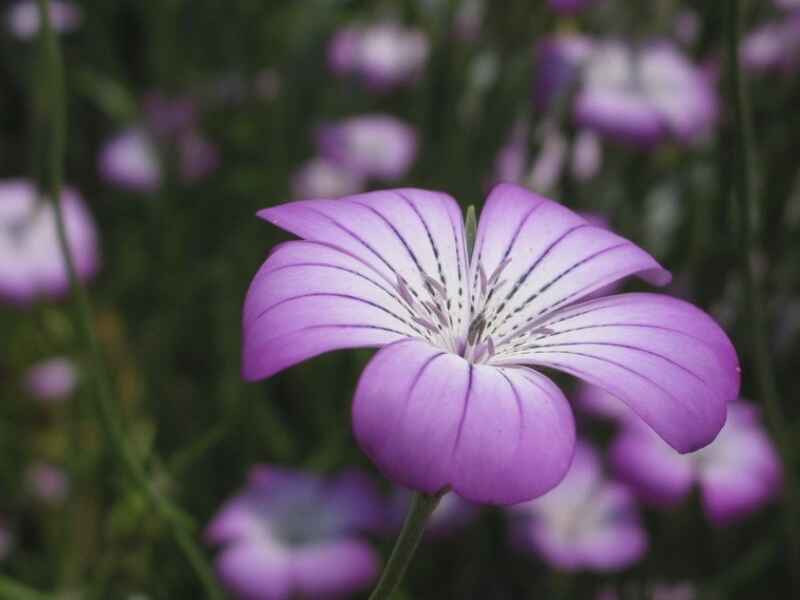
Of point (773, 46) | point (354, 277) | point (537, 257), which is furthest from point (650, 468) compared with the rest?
point (773, 46)

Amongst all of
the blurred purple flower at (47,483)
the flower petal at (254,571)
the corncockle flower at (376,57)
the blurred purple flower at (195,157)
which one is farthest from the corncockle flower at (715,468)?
the blurred purple flower at (195,157)

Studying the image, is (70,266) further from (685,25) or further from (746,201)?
(685,25)

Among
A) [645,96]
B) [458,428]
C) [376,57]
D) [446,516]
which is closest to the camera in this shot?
[458,428]

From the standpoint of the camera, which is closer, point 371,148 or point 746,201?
→ point 746,201

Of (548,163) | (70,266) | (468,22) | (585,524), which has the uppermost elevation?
(70,266)

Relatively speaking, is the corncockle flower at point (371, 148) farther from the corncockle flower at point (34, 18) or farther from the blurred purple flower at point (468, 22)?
the corncockle flower at point (34, 18)
